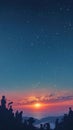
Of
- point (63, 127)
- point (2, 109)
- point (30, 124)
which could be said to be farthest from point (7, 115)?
point (63, 127)

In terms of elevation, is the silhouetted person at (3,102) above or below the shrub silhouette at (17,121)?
above

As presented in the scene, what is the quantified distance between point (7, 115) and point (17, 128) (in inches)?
563

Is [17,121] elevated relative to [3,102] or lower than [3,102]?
lower

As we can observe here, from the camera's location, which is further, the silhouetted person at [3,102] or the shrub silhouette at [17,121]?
the silhouetted person at [3,102]

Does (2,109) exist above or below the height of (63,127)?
above

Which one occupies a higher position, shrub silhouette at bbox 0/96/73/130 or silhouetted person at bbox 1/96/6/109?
silhouetted person at bbox 1/96/6/109

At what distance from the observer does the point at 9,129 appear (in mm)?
117500

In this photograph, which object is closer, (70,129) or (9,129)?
(9,129)

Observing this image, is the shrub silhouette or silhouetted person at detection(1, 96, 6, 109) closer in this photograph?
the shrub silhouette

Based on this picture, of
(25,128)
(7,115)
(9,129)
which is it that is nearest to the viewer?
(9,129)

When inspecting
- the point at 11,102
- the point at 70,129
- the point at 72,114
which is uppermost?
the point at 11,102

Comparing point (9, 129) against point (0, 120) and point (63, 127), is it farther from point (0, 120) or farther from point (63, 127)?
point (63, 127)

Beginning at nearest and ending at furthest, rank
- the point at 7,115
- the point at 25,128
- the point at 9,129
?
the point at 9,129 < the point at 25,128 < the point at 7,115

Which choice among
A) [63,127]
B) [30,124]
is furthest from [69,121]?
[30,124]
